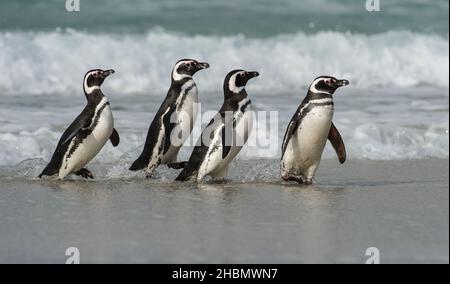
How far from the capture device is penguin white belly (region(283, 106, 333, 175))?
851 cm

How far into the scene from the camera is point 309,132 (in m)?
8.55

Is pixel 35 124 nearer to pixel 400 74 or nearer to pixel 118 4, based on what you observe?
pixel 400 74

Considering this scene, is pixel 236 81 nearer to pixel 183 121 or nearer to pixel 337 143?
pixel 183 121

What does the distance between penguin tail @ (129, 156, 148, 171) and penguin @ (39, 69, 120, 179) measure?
33 cm

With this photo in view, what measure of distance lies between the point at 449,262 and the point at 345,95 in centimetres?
1037

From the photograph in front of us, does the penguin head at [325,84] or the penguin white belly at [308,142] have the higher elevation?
the penguin head at [325,84]

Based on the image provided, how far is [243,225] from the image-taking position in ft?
21.5

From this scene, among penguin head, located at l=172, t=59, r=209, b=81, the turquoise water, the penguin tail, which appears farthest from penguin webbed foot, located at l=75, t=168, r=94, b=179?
the turquoise water

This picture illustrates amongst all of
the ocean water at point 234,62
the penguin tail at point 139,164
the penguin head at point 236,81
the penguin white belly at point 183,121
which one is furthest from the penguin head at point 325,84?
the ocean water at point 234,62

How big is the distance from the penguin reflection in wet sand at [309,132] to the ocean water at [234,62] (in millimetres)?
1555

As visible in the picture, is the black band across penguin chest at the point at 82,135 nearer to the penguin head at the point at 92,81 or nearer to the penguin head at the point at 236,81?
the penguin head at the point at 92,81

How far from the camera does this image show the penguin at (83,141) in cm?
902

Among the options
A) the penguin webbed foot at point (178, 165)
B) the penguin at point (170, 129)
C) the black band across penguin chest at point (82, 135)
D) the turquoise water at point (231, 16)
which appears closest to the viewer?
the black band across penguin chest at point (82, 135)

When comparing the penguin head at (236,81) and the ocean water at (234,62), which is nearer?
the penguin head at (236,81)
